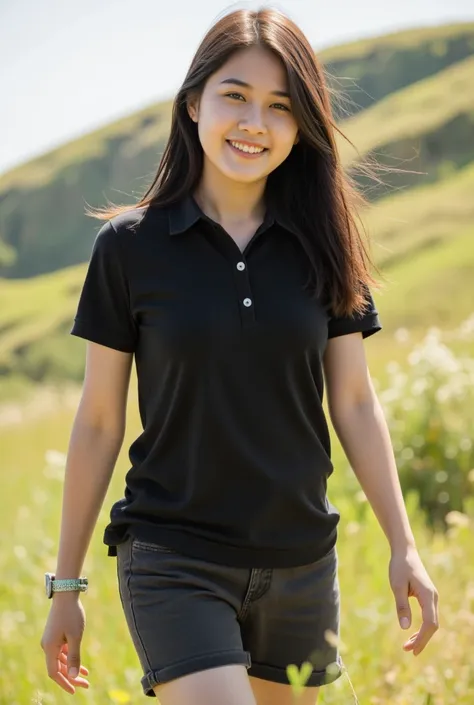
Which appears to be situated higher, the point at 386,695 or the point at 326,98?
the point at 326,98

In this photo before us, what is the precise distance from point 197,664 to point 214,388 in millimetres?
656

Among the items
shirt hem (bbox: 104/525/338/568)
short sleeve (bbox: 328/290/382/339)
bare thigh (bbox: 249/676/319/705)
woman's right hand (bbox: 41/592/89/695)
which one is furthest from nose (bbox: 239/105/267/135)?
bare thigh (bbox: 249/676/319/705)

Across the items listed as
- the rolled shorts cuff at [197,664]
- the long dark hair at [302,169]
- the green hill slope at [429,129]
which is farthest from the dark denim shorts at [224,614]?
the green hill slope at [429,129]

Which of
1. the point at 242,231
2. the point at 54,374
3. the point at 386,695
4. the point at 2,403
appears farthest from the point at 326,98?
the point at 54,374

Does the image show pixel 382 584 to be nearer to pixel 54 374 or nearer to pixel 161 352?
pixel 161 352

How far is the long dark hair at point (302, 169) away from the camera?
3002 mm

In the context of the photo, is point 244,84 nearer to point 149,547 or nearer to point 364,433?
point 364,433

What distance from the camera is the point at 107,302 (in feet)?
9.29

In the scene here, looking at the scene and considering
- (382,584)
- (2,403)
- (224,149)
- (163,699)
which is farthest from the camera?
(2,403)

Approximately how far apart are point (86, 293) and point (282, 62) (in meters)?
0.83

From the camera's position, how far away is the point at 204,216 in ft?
9.59

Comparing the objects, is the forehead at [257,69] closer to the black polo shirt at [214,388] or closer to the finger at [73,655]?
the black polo shirt at [214,388]

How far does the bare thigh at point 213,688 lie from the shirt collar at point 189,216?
1107 mm

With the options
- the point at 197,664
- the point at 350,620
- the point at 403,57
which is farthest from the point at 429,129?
the point at 197,664
